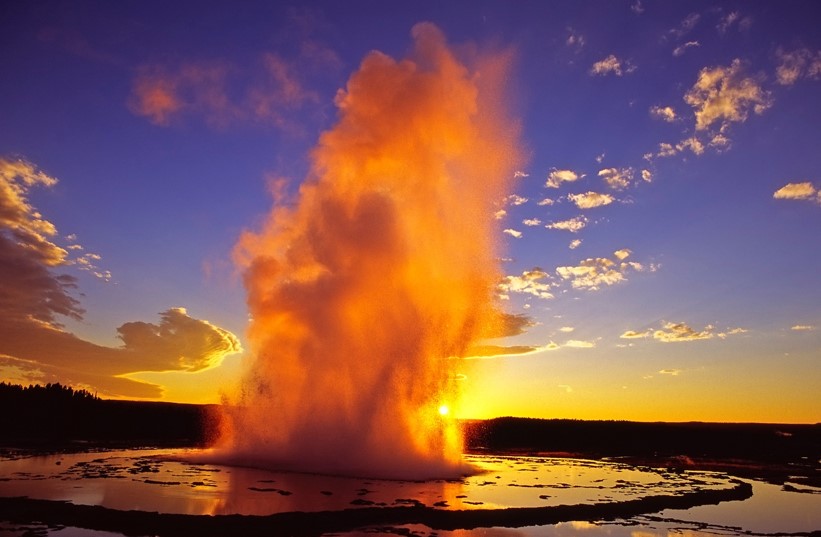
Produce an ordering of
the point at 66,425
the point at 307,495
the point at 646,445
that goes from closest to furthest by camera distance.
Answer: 1. the point at 307,495
2. the point at 66,425
3. the point at 646,445

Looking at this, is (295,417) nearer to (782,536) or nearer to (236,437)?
(236,437)

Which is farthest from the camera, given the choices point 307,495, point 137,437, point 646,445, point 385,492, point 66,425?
point 646,445

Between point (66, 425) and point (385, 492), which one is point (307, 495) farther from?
point (66, 425)

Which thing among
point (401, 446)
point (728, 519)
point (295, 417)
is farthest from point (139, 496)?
point (728, 519)

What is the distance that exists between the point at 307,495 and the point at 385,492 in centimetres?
353

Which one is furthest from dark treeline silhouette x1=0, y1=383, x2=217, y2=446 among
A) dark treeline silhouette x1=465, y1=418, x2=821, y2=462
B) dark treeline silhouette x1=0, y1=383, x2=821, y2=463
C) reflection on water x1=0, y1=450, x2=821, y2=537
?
dark treeline silhouette x1=465, y1=418, x2=821, y2=462

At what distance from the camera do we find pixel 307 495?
22.6m

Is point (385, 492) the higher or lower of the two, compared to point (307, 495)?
lower

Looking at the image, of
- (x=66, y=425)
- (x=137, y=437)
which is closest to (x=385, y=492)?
(x=137, y=437)

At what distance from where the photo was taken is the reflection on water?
20.1 meters

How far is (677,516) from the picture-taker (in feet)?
75.4

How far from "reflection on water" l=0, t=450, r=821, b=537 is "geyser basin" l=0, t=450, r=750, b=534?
0.18ft

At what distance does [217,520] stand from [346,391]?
16.4 meters

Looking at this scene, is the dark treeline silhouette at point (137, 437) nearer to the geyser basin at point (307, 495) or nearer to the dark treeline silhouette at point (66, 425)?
the dark treeline silhouette at point (66, 425)
